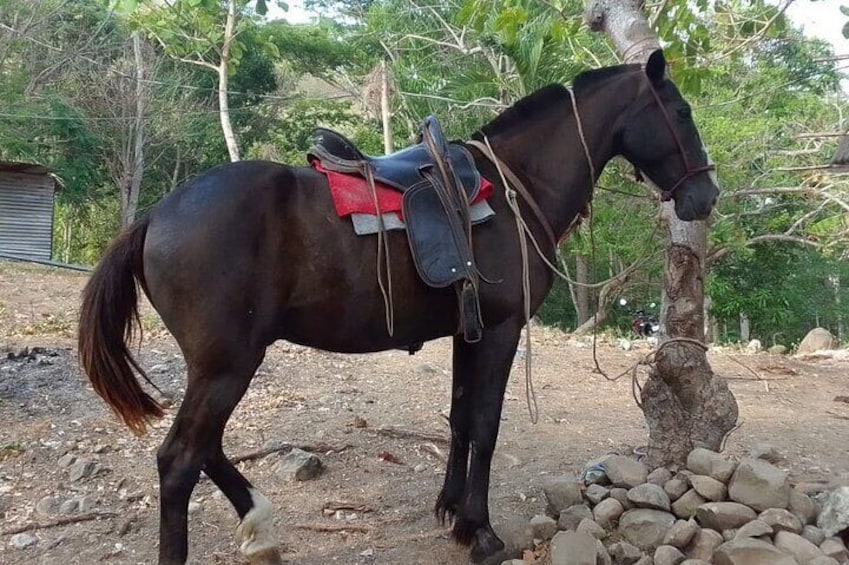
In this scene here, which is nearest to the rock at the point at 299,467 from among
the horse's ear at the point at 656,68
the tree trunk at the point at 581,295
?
the horse's ear at the point at 656,68

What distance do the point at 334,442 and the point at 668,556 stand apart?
2442 millimetres

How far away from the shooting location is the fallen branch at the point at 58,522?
3389 mm

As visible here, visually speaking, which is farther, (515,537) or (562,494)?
(562,494)

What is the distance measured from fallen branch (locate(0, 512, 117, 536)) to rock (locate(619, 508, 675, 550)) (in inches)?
98.7

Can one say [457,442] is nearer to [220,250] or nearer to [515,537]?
[515,537]

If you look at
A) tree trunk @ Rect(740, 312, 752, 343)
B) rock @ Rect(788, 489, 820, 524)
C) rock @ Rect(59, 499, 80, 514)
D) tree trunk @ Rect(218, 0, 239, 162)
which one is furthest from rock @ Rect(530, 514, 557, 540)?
tree trunk @ Rect(740, 312, 752, 343)

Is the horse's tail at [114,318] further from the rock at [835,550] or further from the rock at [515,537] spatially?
the rock at [835,550]

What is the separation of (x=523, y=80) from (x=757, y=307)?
42.9 feet

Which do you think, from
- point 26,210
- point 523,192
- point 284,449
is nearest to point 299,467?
point 284,449

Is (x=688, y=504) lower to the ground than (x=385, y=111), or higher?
lower

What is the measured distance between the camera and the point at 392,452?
4551mm

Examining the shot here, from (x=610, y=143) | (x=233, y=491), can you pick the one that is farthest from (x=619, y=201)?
(x=233, y=491)

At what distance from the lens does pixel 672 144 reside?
317 centimetres

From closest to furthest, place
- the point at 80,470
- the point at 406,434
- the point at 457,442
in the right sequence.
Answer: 1. the point at 457,442
2. the point at 80,470
3. the point at 406,434
